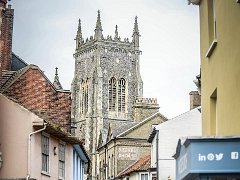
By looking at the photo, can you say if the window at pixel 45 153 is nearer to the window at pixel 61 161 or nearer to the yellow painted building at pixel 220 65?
the window at pixel 61 161

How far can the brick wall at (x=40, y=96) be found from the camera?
3164cm

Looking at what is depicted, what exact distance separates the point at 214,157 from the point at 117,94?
447 feet

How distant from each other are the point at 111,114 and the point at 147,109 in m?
66.9

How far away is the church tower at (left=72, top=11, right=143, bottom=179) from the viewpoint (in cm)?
14325

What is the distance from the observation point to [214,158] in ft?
31.6

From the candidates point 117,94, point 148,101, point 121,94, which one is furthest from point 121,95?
point 148,101

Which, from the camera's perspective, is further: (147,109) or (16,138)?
(147,109)

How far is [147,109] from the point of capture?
251ft

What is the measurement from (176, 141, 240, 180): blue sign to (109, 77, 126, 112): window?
134m

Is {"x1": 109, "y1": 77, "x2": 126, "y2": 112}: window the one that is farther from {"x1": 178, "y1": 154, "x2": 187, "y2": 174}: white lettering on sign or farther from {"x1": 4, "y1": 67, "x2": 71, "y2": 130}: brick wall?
{"x1": 178, "y1": 154, "x2": 187, "y2": 174}: white lettering on sign

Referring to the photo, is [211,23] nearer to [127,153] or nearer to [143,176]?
[143,176]

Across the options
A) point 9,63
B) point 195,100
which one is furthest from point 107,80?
point 9,63

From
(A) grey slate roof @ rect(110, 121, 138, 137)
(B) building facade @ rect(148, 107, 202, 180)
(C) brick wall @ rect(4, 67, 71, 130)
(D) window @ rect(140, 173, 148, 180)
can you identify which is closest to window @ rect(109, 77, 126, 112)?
(A) grey slate roof @ rect(110, 121, 138, 137)

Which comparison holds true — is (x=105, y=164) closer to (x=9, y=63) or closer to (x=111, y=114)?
(x=9, y=63)
